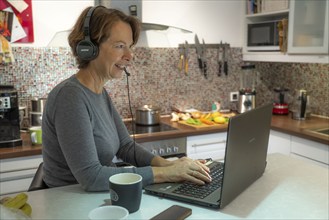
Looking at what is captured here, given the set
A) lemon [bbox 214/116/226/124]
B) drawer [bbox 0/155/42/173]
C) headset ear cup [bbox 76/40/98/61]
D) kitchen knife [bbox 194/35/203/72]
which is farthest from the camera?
kitchen knife [bbox 194/35/203/72]

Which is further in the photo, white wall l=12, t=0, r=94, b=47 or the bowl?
white wall l=12, t=0, r=94, b=47

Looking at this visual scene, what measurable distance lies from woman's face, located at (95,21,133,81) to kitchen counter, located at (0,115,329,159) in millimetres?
871

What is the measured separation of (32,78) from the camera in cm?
256

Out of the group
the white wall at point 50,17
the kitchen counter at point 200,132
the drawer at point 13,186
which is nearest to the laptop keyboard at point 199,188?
the kitchen counter at point 200,132

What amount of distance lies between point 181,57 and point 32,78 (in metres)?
1.21

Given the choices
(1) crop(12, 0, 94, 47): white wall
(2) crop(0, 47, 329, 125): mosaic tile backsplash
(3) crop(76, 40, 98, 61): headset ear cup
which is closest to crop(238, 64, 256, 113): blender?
(2) crop(0, 47, 329, 125): mosaic tile backsplash

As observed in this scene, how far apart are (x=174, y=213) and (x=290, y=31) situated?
84.2 inches

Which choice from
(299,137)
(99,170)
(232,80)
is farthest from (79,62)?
(232,80)

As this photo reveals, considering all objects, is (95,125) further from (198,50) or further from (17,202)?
(198,50)

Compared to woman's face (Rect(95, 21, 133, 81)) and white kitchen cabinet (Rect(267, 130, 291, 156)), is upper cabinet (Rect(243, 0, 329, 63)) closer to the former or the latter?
white kitchen cabinet (Rect(267, 130, 291, 156))

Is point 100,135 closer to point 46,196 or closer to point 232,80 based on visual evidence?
point 46,196

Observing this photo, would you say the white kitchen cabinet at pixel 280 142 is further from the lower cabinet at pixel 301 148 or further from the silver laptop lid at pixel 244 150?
the silver laptop lid at pixel 244 150

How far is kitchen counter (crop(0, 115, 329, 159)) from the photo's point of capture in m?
2.07

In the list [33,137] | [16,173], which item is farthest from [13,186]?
[33,137]
